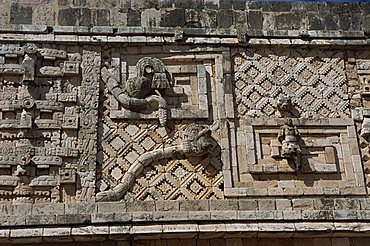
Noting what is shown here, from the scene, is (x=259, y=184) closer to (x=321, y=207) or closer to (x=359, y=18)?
(x=321, y=207)

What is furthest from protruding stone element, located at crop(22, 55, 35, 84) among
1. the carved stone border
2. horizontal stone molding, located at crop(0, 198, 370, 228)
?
the carved stone border

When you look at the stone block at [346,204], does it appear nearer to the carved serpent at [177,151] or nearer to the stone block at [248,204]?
the stone block at [248,204]

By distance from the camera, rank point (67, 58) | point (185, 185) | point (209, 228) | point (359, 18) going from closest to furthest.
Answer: point (209, 228) < point (185, 185) < point (67, 58) < point (359, 18)

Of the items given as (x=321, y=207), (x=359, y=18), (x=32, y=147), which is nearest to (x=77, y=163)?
(x=32, y=147)

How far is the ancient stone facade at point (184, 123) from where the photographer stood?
744cm

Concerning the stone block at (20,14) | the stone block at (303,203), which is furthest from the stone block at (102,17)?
the stone block at (303,203)

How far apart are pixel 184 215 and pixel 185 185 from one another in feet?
1.74

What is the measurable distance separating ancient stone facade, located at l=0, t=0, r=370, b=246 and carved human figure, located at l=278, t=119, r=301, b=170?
2 centimetres

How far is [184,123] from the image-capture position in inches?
322

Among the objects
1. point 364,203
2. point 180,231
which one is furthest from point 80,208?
point 364,203

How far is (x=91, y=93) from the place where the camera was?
26.7 feet

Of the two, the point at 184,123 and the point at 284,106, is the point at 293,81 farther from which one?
the point at 184,123

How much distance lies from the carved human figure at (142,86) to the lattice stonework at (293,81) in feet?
3.62

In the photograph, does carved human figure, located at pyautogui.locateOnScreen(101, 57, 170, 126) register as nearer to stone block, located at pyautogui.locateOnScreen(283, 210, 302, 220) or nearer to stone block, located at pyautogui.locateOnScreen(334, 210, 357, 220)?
stone block, located at pyautogui.locateOnScreen(283, 210, 302, 220)
